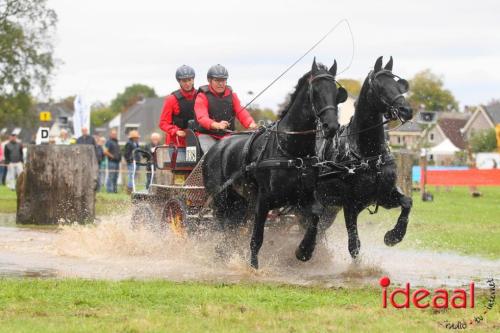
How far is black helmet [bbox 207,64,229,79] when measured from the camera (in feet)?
41.7

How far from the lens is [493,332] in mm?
7031

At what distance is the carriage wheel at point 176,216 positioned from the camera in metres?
12.7

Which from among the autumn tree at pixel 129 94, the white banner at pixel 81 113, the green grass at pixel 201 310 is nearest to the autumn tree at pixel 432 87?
A: the autumn tree at pixel 129 94

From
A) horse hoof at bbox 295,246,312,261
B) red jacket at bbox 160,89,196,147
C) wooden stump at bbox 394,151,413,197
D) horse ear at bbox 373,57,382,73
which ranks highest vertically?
horse ear at bbox 373,57,382,73

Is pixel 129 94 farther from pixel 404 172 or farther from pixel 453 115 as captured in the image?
pixel 404 172

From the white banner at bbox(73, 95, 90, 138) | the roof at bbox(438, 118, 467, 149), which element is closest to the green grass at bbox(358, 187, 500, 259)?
the white banner at bbox(73, 95, 90, 138)

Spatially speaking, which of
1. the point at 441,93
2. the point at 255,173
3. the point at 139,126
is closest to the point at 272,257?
the point at 255,173

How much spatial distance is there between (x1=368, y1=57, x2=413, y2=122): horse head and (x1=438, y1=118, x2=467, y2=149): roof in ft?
300

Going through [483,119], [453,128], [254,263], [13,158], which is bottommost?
[254,263]

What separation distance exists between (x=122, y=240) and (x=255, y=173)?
124 inches

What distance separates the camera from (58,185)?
17.2 metres

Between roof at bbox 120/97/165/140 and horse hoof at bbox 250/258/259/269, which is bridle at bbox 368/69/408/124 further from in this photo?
roof at bbox 120/97/165/140

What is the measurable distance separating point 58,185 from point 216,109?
206 inches

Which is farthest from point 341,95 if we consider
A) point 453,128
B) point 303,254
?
point 453,128
